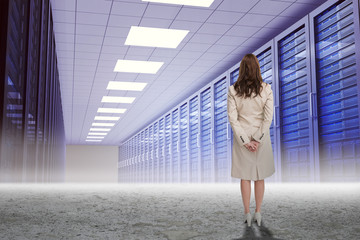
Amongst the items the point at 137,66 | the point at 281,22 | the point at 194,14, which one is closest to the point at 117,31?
the point at 194,14

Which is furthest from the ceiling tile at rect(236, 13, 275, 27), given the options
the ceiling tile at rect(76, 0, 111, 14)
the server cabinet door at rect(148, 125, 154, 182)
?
the server cabinet door at rect(148, 125, 154, 182)

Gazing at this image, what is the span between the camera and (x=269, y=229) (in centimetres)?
221

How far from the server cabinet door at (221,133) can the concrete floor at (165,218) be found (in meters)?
8.07

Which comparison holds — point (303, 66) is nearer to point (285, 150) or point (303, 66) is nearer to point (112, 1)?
point (285, 150)

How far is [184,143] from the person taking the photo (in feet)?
50.2

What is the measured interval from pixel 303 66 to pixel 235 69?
3164 mm

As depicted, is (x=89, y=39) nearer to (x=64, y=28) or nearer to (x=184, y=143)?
(x=64, y=28)

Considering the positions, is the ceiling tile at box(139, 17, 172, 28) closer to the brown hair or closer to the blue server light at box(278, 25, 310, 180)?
the blue server light at box(278, 25, 310, 180)

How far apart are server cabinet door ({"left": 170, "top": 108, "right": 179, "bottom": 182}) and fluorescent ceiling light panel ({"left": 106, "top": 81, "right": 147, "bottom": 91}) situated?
3.47m

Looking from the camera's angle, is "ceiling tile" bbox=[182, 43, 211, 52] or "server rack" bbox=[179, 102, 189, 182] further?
"server rack" bbox=[179, 102, 189, 182]

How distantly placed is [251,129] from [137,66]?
837 centimetres

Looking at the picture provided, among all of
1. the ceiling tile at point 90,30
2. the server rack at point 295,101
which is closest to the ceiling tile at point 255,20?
the server rack at point 295,101

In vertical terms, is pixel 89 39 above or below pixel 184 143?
above

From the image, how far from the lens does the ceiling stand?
716 centimetres
